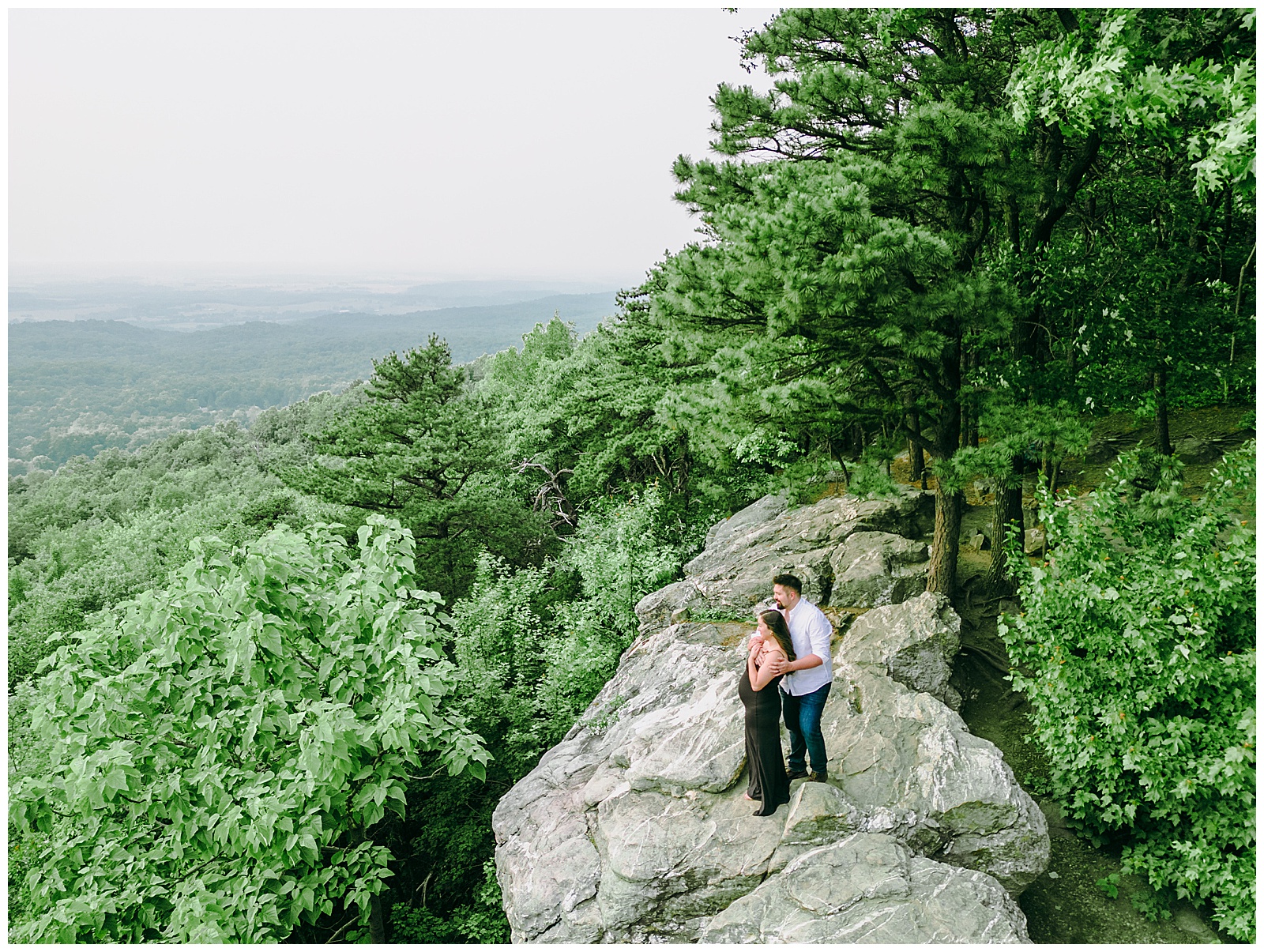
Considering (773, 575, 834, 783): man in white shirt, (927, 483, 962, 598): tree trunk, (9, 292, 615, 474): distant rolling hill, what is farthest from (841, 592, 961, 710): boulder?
(9, 292, 615, 474): distant rolling hill

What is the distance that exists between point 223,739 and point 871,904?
537 centimetres

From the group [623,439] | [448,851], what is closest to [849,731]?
[448,851]

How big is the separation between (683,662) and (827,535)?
453 centimetres

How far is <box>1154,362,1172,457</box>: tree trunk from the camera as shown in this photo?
31.3ft

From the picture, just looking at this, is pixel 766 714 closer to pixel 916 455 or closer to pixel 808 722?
pixel 808 722

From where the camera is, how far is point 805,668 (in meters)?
5.09

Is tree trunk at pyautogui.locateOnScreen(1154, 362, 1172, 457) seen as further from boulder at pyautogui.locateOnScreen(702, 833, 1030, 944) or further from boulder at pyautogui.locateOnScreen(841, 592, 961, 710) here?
boulder at pyautogui.locateOnScreen(702, 833, 1030, 944)

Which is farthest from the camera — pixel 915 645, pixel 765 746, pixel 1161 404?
pixel 1161 404

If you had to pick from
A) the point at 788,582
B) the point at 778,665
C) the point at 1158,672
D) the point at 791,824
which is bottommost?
the point at 791,824

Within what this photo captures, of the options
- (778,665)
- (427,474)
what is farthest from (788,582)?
(427,474)

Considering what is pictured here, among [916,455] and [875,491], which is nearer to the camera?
[875,491]

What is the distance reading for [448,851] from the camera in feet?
33.4

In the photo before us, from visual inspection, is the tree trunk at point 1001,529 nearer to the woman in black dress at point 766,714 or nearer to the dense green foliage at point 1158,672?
the dense green foliage at point 1158,672

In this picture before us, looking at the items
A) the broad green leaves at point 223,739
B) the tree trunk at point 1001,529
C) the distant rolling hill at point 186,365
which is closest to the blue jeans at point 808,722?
the broad green leaves at point 223,739
